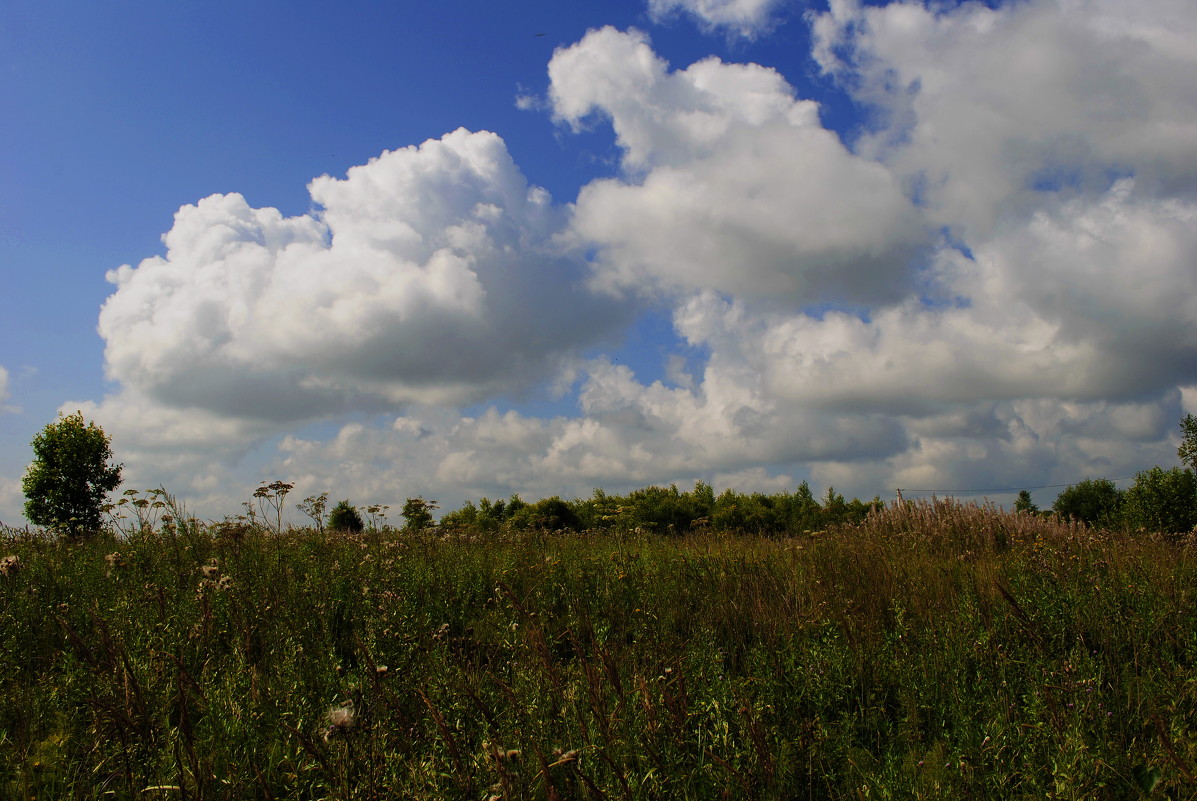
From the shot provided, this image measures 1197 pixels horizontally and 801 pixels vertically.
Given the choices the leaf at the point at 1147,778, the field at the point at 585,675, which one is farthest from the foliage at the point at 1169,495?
the leaf at the point at 1147,778

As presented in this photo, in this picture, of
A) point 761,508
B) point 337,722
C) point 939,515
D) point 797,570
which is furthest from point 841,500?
point 337,722

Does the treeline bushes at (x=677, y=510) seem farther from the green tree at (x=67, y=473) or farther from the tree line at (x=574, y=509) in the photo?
the green tree at (x=67, y=473)

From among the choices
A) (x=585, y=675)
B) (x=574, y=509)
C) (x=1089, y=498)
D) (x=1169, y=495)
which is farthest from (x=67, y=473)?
(x=1089, y=498)

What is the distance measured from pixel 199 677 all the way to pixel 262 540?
4008mm

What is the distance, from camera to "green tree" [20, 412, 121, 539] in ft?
83.9

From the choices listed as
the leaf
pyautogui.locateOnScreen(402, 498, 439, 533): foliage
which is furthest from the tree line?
the leaf

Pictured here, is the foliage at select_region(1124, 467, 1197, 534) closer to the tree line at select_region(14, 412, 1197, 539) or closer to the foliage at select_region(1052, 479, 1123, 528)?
the tree line at select_region(14, 412, 1197, 539)

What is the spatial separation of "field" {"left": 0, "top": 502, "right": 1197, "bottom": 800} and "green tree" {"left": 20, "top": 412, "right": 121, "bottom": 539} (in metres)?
23.7

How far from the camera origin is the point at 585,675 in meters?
3.07

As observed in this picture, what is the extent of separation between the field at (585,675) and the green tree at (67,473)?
2367 centimetres

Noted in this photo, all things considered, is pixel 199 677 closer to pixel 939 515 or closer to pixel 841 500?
pixel 939 515

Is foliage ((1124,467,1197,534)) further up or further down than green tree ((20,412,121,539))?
further down

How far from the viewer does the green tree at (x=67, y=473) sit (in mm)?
25562

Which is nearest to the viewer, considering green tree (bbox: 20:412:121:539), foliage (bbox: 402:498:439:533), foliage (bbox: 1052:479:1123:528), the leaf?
the leaf
